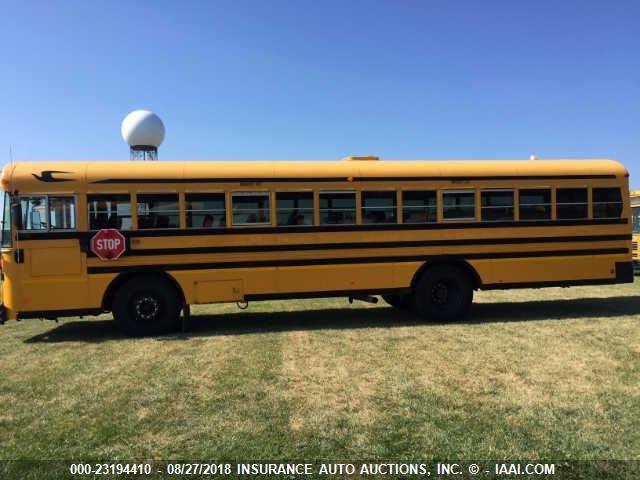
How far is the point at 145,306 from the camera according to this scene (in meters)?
7.95

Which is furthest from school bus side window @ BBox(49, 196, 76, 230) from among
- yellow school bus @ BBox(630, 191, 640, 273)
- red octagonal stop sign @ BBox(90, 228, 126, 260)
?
yellow school bus @ BBox(630, 191, 640, 273)

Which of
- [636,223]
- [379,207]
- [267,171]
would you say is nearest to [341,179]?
[379,207]

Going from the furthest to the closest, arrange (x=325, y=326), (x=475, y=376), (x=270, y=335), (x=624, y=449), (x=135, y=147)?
(x=135, y=147) < (x=325, y=326) < (x=270, y=335) < (x=475, y=376) < (x=624, y=449)

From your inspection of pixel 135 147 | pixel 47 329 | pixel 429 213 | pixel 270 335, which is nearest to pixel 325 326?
pixel 270 335

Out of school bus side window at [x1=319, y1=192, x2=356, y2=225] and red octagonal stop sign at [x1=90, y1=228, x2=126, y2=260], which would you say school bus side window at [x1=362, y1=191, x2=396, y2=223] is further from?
red octagonal stop sign at [x1=90, y1=228, x2=126, y2=260]

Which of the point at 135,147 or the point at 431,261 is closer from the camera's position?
the point at 431,261

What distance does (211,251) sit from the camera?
26.3 ft

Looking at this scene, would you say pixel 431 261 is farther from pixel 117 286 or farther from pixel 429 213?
pixel 117 286

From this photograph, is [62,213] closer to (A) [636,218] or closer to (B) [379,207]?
(B) [379,207]

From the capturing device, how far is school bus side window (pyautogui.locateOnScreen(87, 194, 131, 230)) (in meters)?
7.71

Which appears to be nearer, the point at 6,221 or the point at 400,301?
the point at 6,221

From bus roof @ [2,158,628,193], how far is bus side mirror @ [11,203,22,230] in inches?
10.7

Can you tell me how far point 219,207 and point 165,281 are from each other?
161 centimetres

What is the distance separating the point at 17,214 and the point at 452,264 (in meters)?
7.64
